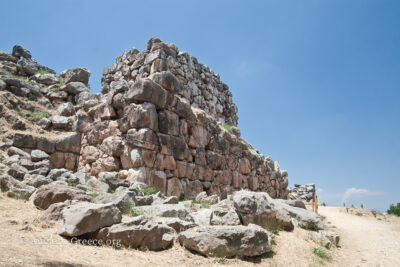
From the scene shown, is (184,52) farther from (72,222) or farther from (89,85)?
(72,222)

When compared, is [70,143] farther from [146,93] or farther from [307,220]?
[307,220]

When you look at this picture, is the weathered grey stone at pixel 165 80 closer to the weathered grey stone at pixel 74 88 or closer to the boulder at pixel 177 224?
the weathered grey stone at pixel 74 88

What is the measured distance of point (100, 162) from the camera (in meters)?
10.5

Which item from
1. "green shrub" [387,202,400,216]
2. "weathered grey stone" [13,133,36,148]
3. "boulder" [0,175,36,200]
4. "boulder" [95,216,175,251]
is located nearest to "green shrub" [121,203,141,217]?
"boulder" [95,216,175,251]

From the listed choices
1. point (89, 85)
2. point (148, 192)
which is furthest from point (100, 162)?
point (89, 85)

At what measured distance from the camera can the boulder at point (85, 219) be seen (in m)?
4.48

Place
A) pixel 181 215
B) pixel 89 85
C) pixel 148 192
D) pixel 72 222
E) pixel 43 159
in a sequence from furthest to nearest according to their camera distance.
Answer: pixel 89 85 → pixel 43 159 → pixel 148 192 → pixel 181 215 → pixel 72 222

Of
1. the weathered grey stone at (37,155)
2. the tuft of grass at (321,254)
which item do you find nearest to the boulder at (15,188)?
the weathered grey stone at (37,155)

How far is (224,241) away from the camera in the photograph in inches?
205

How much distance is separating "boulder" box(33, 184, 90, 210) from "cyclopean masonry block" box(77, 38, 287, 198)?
350 centimetres

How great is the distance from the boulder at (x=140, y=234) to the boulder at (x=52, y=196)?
1.63m

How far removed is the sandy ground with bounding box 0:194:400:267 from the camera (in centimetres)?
359

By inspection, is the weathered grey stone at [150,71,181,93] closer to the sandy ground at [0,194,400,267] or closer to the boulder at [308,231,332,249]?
the sandy ground at [0,194,400,267]

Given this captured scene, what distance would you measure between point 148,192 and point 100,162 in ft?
11.0
